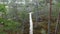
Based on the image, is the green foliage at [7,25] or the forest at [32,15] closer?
the green foliage at [7,25]

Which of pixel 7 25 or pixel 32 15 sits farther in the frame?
pixel 32 15

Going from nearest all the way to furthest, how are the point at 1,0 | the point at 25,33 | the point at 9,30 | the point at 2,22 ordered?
the point at 2,22 → the point at 9,30 → the point at 25,33 → the point at 1,0

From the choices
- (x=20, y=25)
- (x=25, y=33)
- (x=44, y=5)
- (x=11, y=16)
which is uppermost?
(x=44, y=5)

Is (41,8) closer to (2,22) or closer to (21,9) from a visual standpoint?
(21,9)

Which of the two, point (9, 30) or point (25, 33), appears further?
point (25, 33)

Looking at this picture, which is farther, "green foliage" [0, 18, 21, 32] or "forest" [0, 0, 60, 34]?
"forest" [0, 0, 60, 34]

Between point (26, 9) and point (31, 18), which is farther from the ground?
point (26, 9)

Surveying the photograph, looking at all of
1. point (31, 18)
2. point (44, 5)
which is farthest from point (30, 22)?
point (44, 5)

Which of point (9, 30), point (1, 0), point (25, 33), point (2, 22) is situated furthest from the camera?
point (1, 0)
